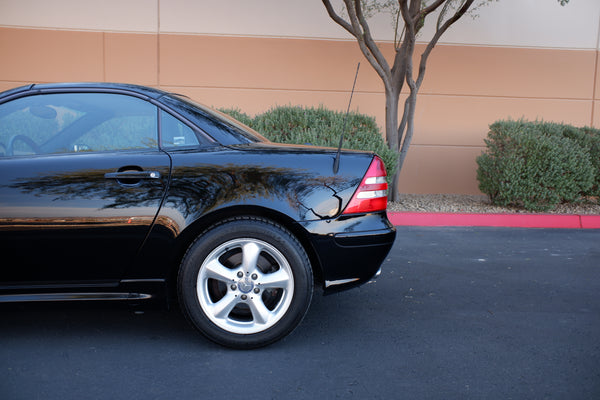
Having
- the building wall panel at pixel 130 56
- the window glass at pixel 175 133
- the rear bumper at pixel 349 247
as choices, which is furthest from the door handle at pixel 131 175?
the building wall panel at pixel 130 56

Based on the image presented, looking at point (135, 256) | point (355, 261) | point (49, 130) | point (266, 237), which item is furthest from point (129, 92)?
point (355, 261)

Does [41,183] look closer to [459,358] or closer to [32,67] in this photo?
[459,358]

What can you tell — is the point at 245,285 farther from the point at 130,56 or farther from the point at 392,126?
the point at 130,56

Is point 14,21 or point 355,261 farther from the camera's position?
point 14,21

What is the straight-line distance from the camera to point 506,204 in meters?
7.46

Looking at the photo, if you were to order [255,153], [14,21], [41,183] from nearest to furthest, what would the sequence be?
[41,183] < [255,153] < [14,21]

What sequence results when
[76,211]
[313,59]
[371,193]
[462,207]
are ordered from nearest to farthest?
[76,211], [371,193], [462,207], [313,59]

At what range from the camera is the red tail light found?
9.37 ft

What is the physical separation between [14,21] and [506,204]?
348 inches

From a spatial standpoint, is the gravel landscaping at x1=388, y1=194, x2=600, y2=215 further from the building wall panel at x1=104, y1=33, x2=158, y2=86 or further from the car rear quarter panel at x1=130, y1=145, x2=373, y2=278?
the building wall panel at x1=104, y1=33, x2=158, y2=86

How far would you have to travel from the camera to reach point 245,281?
279cm

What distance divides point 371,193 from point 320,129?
14.0 feet

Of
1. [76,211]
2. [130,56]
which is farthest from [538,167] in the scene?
[130,56]

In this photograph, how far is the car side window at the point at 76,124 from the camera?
2.89 m
